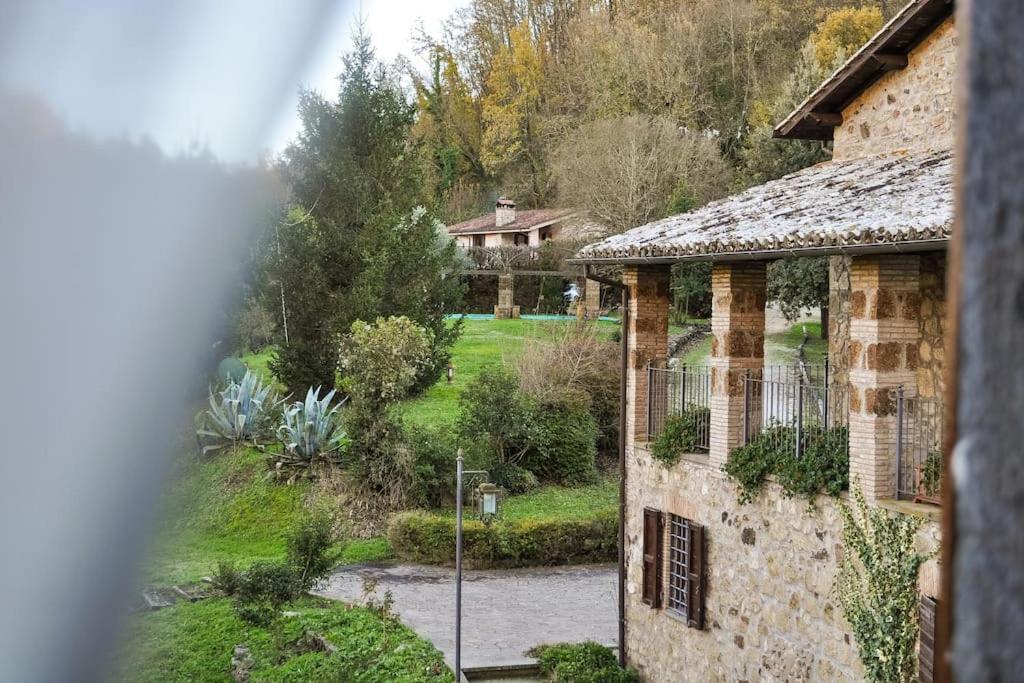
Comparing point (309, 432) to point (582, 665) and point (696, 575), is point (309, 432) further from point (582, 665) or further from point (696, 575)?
point (696, 575)

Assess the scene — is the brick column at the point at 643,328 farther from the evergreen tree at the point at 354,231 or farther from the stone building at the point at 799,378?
the evergreen tree at the point at 354,231

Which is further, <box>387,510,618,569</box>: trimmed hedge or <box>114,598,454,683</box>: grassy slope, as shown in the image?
<box>387,510,618,569</box>: trimmed hedge

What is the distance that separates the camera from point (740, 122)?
2567cm

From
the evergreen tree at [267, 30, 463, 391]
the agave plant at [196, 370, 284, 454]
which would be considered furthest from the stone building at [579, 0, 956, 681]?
the evergreen tree at [267, 30, 463, 391]

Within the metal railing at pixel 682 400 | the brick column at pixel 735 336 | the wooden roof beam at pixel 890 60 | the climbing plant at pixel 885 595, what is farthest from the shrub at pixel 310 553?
the wooden roof beam at pixel 890 60

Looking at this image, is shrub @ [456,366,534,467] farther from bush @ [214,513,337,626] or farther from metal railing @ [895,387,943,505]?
metal railing @ [895,387,943,505]

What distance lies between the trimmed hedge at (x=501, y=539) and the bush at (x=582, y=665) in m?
3.46

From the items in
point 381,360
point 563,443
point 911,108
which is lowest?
point 563,443

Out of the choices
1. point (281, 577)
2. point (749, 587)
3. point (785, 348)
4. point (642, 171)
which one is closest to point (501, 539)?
point (281, 577)

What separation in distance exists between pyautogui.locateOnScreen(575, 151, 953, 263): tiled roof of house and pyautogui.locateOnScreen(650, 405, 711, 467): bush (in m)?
1.40

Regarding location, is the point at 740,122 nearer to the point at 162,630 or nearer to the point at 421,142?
the point at 421,142

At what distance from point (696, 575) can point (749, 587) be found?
1.91 feet

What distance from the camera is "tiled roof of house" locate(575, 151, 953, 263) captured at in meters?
5.81

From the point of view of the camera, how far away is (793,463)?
6988 millimetres
